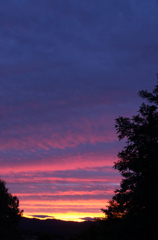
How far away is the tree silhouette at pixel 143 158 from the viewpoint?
61.8 feet

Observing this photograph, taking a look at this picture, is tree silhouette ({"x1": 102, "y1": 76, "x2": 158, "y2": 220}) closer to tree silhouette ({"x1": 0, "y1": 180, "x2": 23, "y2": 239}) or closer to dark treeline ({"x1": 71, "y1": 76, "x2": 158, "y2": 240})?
dark treeline ({"x1": 71, "y1": 76, "x2": 158, "y2": 240})

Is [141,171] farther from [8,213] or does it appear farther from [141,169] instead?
[8,213]

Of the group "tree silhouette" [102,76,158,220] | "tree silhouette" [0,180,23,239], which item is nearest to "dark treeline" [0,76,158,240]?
"tree silhouette" [102,76,158,220]

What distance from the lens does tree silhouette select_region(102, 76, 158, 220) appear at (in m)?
18.8

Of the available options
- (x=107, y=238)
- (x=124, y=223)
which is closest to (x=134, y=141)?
(x=124, y=223)

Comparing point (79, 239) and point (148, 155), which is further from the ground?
point (148, 155)

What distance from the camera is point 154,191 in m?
18.4

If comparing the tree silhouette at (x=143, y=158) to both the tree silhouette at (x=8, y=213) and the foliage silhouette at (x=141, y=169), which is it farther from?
the tree silhouette at (x=8, y=213)

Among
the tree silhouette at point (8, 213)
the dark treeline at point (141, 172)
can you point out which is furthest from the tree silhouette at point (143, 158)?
the tree silhouette at point (8, 213)

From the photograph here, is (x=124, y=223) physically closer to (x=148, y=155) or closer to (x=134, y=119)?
(x=148, y=155)

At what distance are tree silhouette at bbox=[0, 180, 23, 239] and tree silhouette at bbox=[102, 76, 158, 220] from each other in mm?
27431

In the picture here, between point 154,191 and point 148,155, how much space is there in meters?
2.56

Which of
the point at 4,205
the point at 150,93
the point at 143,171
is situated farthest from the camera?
the point at 4,205

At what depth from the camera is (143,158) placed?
19641 millimetres
